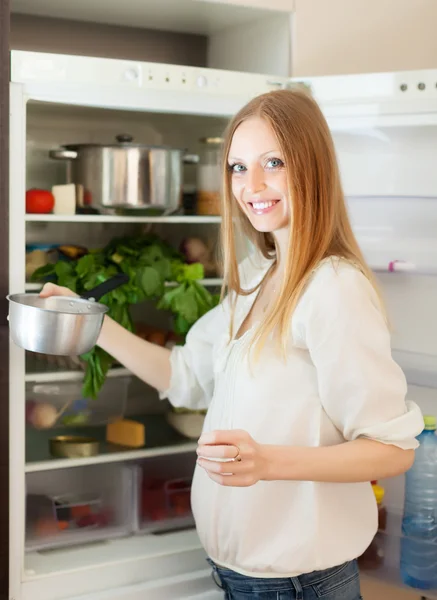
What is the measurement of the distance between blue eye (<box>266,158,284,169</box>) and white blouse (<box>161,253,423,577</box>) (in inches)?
7.6

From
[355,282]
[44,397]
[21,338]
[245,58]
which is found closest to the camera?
[355,282]

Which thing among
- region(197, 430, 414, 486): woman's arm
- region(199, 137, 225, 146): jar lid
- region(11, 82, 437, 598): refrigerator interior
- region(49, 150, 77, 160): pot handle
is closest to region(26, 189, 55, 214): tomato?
region(49, 150, 77, 160): pot handle

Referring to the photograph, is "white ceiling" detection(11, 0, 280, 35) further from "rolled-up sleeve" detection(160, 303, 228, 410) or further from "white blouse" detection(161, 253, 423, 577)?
"white blouse" detection(161, 253, 423, 577)

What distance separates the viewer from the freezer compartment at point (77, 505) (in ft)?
6.84

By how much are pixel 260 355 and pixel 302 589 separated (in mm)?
424

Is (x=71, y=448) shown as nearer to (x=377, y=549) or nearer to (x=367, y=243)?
(x=377, y=549)

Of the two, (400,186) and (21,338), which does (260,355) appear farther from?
(400,186)

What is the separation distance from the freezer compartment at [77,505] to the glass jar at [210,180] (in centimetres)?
71

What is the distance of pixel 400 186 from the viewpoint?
2.00 metres

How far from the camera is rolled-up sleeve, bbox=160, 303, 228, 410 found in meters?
1.82

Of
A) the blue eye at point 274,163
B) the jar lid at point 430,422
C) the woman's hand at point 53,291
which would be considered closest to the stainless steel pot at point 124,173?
the woman's hand at point 53,291

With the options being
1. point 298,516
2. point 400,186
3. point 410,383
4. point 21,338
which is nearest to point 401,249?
point 400,186

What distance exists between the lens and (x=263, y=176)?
1540 mm

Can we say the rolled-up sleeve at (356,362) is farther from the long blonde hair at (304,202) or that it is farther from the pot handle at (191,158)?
the pot handle at (191,158)
